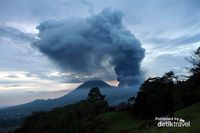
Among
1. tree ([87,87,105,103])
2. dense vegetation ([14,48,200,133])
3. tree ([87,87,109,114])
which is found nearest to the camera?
dense vegetation ([14,48,200,133])

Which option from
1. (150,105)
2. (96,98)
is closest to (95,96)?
(96,98)

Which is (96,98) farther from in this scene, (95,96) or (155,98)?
(155,98)

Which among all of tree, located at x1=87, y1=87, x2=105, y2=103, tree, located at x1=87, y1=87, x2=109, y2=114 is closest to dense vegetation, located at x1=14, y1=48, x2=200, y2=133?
tree, located at x1=87, y1=87, x2=109, y2=114

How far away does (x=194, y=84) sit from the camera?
68.2 m

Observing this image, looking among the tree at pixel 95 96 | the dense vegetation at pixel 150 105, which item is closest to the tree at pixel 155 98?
the dense vegetation at pixel 150 105

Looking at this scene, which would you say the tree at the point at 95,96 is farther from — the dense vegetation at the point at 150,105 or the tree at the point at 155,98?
the tree at the point at 155,98

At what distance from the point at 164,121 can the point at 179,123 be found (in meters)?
2.65

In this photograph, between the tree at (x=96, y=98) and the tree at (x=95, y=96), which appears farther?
the tree at (x=95, y=96)

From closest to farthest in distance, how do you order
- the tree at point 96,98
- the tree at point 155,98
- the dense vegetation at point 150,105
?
the dense vegetation at point 150,105 → the tree at point 155,98 → the tree at point 96,98

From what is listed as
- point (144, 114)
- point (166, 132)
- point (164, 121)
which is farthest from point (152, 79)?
point (166, 132)

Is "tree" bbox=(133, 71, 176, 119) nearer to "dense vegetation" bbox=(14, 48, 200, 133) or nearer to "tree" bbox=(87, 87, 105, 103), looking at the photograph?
"dense vegetation" bbox=(14, 48, 200, 133)

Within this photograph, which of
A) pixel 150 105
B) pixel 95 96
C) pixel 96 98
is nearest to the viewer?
pixel 150 105

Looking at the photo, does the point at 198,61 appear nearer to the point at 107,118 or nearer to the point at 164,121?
the point at 107,118

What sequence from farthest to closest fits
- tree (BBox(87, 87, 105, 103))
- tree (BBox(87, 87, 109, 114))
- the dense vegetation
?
tree (BBox(87, 87, 105, 103)) → tree (BBox(87, 87, 109, 114)) → the dense vegetation
